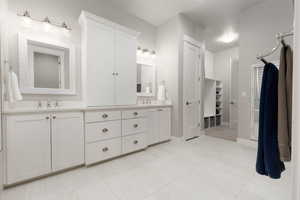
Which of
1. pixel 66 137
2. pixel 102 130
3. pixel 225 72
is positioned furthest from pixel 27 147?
pixel 225 72

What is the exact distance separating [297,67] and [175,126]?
2.89m

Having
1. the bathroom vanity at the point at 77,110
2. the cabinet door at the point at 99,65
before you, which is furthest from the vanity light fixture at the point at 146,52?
the cabinet door at the point at 99,65

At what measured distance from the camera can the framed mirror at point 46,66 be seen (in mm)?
1935

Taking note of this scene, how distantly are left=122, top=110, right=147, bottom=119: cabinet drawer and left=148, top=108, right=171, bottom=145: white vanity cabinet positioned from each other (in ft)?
0.66

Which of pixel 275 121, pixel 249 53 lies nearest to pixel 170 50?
pixel 249 53

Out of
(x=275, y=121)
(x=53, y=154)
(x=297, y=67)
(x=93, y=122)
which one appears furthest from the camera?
(x=93, y=122)

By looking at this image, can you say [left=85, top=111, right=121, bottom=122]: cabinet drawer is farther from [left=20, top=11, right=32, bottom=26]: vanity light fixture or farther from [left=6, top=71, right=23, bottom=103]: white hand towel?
[left=20, top=11, right=32, bottom=26]: vanity light fixture

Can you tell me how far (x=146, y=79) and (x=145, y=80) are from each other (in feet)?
0.14

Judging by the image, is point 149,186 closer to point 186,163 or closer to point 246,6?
point 186,163

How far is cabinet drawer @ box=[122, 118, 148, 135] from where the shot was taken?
245 centimetres

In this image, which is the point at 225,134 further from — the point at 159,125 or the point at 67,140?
the point at 67,140

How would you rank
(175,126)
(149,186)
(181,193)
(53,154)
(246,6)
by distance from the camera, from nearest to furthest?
(181,193) → (149,186) → (53,154) → (246,6) → (175,126)

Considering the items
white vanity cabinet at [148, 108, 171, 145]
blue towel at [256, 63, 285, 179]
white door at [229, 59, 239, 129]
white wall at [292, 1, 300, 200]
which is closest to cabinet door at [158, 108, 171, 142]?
white vanity cabinet at [148, 108, 171, 145]

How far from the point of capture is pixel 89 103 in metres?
2.14
